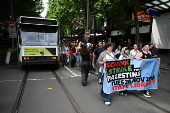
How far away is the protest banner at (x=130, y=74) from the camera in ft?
16.1

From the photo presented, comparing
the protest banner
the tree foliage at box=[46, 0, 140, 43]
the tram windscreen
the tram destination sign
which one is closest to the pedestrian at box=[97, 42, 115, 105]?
the protest banner

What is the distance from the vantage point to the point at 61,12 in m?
23.9

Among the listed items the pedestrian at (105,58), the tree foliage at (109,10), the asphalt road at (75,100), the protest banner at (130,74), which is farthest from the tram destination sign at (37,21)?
the protest banner at (130,74)

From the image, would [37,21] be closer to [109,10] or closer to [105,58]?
[105,58]

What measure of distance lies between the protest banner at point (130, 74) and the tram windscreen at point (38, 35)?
5793 millimetres

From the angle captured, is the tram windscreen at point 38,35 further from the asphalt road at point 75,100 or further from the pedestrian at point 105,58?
the pedestrian at point 105,58

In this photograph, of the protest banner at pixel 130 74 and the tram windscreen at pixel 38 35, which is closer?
the protest banner at pixel 130 74

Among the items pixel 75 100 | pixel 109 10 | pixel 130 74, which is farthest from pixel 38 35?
pixel 109 10

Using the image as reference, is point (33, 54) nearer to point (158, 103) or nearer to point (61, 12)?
point (158, 103)

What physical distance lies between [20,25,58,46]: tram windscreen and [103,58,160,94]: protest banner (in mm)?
5793

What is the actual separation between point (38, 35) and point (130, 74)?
6.30 m

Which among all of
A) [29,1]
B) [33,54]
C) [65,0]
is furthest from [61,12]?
[33,54]

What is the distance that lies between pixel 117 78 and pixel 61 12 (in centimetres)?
2050

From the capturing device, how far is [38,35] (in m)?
9.71
